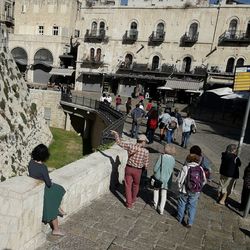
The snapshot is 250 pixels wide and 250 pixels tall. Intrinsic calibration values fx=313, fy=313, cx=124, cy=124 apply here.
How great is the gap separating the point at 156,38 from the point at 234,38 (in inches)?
365

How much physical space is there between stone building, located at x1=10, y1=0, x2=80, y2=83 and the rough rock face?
2580 cm

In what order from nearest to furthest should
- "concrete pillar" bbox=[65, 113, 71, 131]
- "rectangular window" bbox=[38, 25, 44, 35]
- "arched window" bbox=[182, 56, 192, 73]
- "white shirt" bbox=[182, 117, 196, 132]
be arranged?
"white shirt" bbox=[182, 117, 196, 132], "concrete pillar" bbox=[65, 113, 71, 131], "arched window" bbox=[182, 56, 192, 73], "rectangular window" bbox=[38, 25, 44, 35]

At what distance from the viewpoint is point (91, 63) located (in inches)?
1684

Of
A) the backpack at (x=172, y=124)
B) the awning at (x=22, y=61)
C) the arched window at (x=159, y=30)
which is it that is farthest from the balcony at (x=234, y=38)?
the awning at (x=22, y=61)

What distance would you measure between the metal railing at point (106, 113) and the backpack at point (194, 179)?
415 centimetres

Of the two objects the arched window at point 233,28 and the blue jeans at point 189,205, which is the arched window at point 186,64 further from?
the blue jeans at point 189,205

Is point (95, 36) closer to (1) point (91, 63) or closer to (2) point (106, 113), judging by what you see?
(1) point (91, 63)

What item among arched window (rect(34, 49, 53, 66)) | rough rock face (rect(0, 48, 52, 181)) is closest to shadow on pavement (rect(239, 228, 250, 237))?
rough rock face (rect(0, 48, 52, 181))

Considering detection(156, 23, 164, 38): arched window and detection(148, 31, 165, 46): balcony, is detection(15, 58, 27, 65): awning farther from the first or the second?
detection(156, 23, 164, 38): arched window

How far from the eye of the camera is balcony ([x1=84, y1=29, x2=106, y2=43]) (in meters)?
41.9

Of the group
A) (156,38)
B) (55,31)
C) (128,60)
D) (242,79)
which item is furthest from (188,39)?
(242,79)

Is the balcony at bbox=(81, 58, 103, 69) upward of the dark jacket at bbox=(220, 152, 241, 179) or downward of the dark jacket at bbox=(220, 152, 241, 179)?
upward

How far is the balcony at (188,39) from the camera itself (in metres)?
37.8

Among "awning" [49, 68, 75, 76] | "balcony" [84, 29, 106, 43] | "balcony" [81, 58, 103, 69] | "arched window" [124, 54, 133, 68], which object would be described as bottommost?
"awning" [49, 68, 75, 76]
